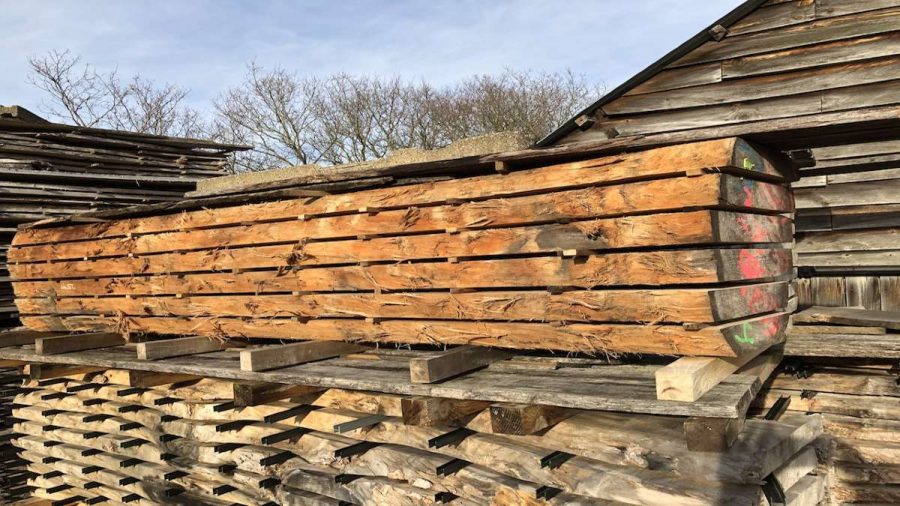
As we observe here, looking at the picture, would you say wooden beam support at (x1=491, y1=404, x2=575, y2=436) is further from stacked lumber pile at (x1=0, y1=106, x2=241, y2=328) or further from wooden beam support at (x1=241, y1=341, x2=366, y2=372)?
stacked lumber pile at (x1=0, y1=106, x2=241, y2=328)

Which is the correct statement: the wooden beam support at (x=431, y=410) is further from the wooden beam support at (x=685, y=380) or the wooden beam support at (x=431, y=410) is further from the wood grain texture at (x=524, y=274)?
the wooden beam support at (x=685, y=380)

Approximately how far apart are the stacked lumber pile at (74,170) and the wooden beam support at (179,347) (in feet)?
19.0

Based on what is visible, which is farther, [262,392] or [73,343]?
[73,343]

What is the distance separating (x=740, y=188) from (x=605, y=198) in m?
0.61

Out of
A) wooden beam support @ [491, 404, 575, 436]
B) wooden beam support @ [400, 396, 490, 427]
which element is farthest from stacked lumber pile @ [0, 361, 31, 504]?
wooden beam support @ [491, 404, 575, 436]

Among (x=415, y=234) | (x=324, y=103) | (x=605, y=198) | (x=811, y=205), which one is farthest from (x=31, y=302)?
(x=324, y=103)

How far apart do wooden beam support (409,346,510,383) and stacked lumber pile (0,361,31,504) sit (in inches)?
279

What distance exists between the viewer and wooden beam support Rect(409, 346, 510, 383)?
12.2 ft

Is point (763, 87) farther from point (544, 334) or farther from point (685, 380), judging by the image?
point (685, 380)

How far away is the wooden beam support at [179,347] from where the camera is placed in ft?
17.5

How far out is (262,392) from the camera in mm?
4770

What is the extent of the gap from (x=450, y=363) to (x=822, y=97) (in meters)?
4.49

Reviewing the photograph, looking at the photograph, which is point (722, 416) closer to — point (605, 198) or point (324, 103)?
point (605, 198)

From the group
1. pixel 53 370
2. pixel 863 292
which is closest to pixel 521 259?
pixel 863 292
